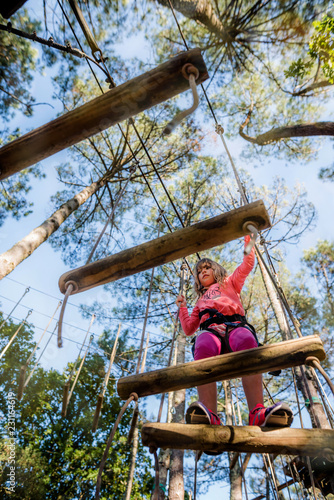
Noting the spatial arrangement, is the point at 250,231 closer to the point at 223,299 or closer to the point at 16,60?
the point at 223,299

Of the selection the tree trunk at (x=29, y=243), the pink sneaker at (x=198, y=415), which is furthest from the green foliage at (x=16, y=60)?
the pink sneaker at (x=198, y=415)

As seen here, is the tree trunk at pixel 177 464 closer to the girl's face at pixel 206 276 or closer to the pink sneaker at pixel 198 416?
the girl's face at pixel 206 276

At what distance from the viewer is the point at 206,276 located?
2004 millimetres

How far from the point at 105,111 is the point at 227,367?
1.20 m

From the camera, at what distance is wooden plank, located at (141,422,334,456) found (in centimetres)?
115

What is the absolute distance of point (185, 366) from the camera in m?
1.30

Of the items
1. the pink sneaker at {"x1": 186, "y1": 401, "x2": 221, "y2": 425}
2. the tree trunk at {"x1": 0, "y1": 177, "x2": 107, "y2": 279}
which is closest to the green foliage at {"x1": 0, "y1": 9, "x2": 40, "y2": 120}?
the tree trunk at {"x1": 0, "y1": 177, "x2": 107, "y2": 279}

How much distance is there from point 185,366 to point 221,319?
43cm

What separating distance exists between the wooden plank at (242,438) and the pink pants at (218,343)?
0.36 meters

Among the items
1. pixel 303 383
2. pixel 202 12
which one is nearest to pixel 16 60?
pixel 202 12

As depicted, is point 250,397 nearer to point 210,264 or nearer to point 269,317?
point 210,264

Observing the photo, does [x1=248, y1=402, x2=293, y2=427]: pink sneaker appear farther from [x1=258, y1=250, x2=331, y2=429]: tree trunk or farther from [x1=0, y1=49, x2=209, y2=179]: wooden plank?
[x1=258, y1=250, x2=331, y2=429]: tree trunk

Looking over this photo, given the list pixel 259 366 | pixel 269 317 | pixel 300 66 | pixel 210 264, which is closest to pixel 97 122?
pixel 210 264

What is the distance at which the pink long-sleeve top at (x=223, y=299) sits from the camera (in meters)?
1.72
